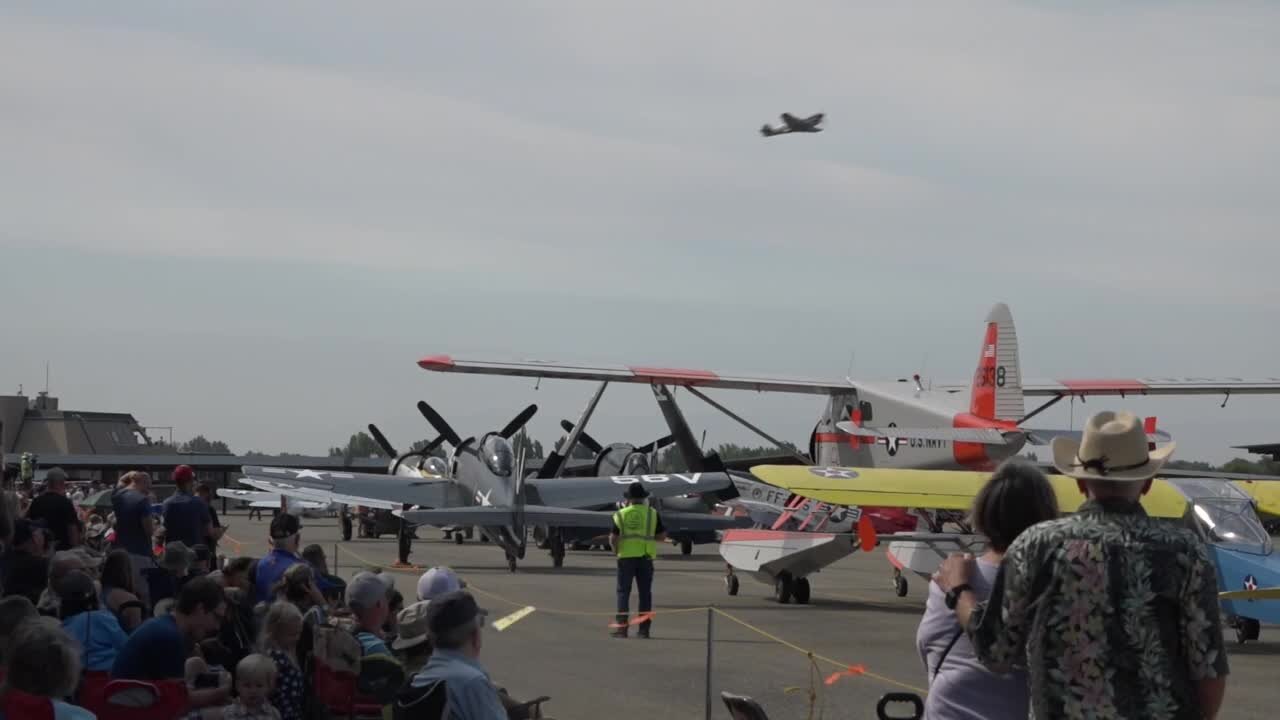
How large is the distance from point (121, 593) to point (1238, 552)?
10593 mm

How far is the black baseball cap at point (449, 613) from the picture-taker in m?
4.40

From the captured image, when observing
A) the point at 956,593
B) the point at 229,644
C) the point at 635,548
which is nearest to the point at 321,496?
the point at 635,548

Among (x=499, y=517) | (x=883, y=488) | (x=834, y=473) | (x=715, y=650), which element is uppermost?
(x=834, y=473)

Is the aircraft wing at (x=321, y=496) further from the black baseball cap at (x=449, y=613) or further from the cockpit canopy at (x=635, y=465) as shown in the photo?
the black baseball cap at (x=449, y=613)

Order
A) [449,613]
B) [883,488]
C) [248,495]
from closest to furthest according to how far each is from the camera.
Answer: [449,613], [883,488], [248,495]

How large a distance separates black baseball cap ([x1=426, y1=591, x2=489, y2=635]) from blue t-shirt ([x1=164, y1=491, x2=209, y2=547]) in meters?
7.20

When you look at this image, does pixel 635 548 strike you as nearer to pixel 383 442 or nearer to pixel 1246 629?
pixel 1246 629

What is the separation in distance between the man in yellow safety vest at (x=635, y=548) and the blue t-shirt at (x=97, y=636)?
832 cm

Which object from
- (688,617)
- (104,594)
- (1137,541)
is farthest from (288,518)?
(688,617)

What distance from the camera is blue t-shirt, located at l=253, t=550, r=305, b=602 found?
8.55 meters

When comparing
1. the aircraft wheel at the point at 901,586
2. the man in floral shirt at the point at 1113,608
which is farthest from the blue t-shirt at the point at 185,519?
the aircraft wheel at the point at 901,586

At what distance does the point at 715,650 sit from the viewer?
522 inches

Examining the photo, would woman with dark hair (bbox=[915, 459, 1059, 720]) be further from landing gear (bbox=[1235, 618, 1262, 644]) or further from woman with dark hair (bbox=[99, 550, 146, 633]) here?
landing gear (bbox=[1235, 618, 1262, 644])

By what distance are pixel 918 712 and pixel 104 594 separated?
13.3 feet
